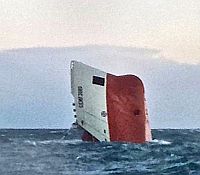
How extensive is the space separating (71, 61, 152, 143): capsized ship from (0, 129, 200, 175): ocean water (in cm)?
16

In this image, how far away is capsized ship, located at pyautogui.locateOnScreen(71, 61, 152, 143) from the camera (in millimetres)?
9227

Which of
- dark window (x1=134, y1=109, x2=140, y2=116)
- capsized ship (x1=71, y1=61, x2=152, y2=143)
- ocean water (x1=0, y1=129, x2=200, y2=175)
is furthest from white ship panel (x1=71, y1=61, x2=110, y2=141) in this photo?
dark window (x1=134, y1=109, x2=140, y2=116)

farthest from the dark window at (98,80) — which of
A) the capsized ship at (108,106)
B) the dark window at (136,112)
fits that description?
the dark window at (136,112)

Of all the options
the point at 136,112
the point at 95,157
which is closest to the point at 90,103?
the point at 136,112

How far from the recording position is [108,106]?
9.41 m

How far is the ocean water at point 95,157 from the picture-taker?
7.73 m

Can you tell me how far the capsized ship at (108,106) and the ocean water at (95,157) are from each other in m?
0.16

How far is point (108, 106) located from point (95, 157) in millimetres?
979

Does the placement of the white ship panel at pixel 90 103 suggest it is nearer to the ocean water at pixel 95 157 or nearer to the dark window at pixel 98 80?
the dark window at pixel 98 80

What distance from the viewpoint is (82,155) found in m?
8.80

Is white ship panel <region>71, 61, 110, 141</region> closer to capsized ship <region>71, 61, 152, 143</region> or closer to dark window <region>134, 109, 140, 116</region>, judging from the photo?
capsized ship <region>71, 61, 152, 143</region>

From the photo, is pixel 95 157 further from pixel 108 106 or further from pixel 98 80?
pixel 98 80

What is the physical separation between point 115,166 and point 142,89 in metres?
1.29

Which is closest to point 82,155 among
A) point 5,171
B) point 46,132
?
point 5,171
